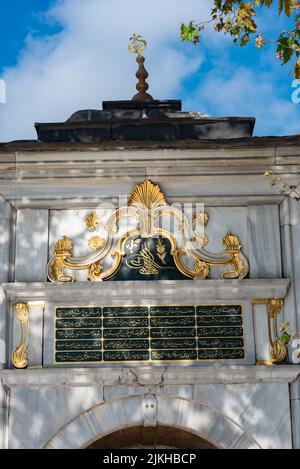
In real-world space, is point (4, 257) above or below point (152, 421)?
above

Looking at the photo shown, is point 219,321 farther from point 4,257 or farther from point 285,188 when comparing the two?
point 4,257

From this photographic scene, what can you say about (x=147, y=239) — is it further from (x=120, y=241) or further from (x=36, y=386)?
(x=36, y=386)

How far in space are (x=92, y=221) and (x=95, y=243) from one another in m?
0.26

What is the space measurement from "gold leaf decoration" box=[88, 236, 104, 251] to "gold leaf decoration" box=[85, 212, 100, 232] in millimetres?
120

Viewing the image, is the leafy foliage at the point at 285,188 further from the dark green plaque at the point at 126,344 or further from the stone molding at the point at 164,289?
the dark green plaque at the point at 126,344

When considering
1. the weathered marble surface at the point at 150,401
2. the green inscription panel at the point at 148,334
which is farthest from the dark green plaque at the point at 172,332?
the weathered marble surface at the point at 150,401

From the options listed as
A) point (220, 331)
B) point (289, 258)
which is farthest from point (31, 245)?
point (289, 258)

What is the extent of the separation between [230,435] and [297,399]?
777mm

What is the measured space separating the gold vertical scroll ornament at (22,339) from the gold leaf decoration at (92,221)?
111cm

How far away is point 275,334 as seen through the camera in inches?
450

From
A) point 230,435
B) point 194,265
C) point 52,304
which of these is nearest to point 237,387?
point 230,435

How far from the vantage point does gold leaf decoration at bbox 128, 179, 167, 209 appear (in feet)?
39.1

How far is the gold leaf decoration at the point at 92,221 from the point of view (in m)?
11.9

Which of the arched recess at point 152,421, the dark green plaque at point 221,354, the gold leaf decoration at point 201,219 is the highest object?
the gold leaf decoration at point 201,219
